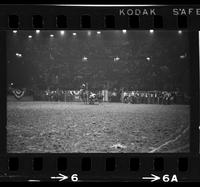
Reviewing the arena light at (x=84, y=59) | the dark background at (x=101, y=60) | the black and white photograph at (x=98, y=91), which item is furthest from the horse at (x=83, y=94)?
the arena light at (x=84, y=59)

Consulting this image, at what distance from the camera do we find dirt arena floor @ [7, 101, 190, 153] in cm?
741

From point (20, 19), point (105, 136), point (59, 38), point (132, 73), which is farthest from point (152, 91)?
point (20, 19)

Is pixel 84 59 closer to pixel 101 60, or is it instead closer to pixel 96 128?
pixel 101 60

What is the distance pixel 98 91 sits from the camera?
24.6 feet

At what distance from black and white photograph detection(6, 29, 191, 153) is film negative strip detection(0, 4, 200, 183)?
1cm

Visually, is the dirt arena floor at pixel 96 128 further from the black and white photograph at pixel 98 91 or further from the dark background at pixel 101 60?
the dark background at pixel 101 60

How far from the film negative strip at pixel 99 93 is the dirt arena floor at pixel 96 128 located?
0.05 ft

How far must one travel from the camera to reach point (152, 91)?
755 centimetres

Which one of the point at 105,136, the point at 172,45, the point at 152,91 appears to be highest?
the point at 172,45

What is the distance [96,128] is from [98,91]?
515 mm

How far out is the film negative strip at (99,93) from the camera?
7.28m

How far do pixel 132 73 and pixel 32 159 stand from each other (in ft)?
5.89

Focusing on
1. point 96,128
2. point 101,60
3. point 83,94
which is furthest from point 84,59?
point 96,128

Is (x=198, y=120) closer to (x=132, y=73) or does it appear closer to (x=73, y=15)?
(x=132, y=73)
